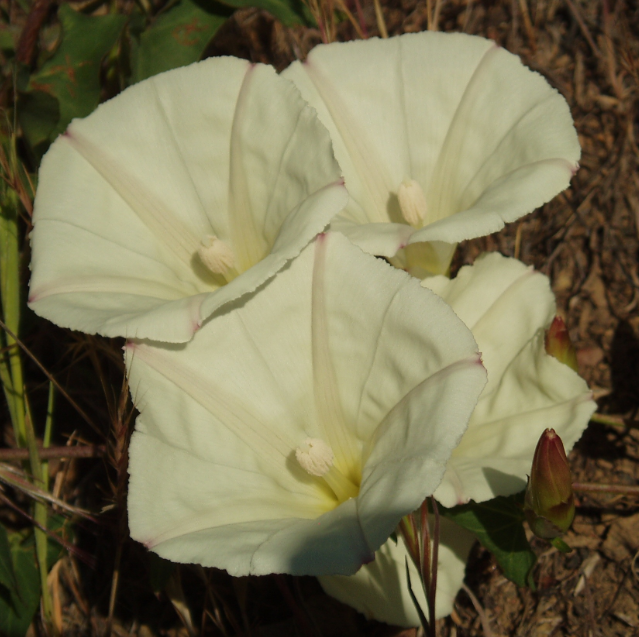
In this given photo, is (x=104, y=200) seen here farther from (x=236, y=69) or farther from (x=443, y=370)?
(x=443, y=370)

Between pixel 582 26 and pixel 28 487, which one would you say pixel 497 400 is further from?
pixel 582 26

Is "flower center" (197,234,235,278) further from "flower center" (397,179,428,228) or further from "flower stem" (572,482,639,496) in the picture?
"flower stem" (572,482,639,496)

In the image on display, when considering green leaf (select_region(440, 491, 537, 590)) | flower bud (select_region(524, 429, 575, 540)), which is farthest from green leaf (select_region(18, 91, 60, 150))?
flower bud (select_region(524, 429, 575, 540))

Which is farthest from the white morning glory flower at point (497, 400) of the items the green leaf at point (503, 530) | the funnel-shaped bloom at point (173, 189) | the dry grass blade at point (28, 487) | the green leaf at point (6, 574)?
the green leaf at point (6, 574)

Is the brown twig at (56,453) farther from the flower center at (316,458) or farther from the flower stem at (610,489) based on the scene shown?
the flower stem at (610,489)

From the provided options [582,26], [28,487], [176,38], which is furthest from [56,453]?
[582,26]

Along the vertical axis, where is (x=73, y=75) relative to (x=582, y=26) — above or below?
above
